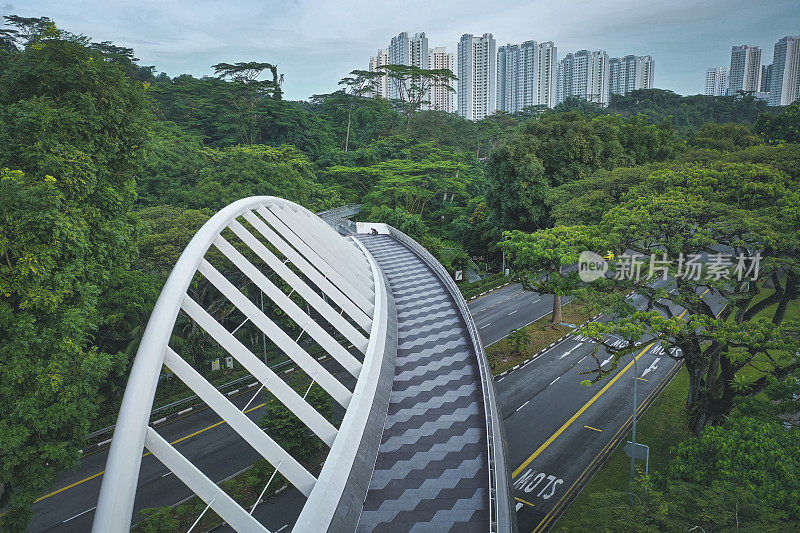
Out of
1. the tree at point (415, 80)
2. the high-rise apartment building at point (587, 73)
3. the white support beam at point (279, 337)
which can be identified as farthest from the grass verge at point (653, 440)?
the high-rise apartment building at point (587, 73)

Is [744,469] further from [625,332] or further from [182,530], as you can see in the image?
[182,530]

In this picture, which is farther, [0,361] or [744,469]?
[744,469]

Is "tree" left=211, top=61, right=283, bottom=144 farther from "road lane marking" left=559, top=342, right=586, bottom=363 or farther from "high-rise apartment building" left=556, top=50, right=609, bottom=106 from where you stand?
"high-rise apartment building" left=556, top=50, right=609, bottom=106

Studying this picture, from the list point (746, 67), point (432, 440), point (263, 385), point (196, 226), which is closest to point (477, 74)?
point (746, 67)

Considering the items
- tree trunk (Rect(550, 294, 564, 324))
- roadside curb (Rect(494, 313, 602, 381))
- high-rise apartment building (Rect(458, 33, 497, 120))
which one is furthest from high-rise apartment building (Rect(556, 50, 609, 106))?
roadside curb (Rect(494, 313, 602, 381))

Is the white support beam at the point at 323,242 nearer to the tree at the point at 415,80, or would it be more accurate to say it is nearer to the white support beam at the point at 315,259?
the white support beam at the point at 315,259

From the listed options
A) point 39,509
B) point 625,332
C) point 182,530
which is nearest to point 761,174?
point 625,332
